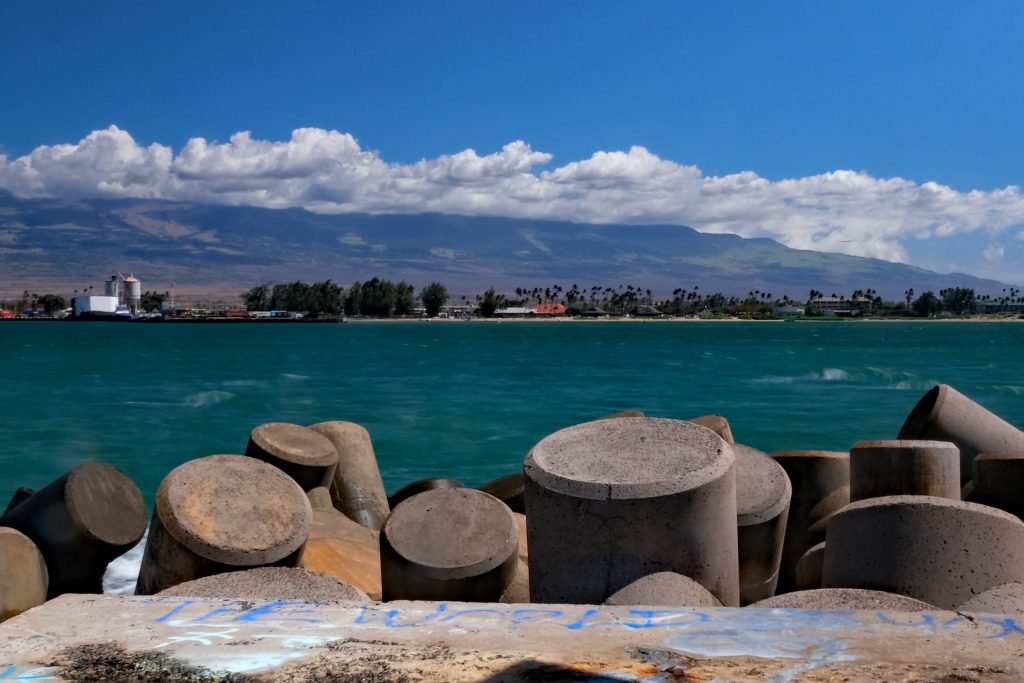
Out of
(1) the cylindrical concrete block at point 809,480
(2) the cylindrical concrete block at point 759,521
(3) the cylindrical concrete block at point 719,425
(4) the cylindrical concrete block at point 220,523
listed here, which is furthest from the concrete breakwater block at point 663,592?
(3) the cylindrical concrete block at point 719,425

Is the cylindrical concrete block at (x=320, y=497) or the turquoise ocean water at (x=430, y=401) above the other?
the cylindrical concrete block at (x=320, y=497)

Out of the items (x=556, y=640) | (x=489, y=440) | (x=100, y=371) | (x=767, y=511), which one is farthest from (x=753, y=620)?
(x=100, y=371)

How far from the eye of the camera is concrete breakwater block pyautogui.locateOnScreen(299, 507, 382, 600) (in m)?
8.73

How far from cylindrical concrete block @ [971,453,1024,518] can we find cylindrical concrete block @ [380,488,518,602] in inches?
144

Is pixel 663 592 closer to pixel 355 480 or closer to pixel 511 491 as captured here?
pixel 511 491

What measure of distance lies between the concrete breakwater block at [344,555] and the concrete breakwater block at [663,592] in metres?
2.96

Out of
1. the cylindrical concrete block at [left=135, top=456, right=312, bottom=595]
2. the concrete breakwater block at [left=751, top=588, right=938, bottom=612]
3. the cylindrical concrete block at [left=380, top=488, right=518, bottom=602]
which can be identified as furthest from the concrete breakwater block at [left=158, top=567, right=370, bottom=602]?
the concrete breakwater block at [left=751, top=588, right=938, bottom=612]

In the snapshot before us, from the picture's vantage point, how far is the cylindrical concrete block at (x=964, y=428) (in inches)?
393

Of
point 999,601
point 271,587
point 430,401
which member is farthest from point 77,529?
point 430,401

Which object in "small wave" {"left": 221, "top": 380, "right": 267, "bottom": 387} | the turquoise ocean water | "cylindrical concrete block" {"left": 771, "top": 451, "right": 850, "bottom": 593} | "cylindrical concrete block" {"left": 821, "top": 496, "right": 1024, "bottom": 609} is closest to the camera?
"cylindrical concrete block" {"left": 821, "top": 496, "right": 1024, "bottom": 609}

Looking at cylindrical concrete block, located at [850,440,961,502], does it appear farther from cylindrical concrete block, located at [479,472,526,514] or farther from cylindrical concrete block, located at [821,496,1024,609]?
cylindrical concrete block, located at [479,472,526,514]

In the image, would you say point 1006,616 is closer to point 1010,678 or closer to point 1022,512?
point 1010,678

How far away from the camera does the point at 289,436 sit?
37.5ft

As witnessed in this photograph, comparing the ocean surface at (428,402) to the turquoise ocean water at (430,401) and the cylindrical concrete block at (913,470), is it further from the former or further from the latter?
the cylindrical concrete block at (913,470)
